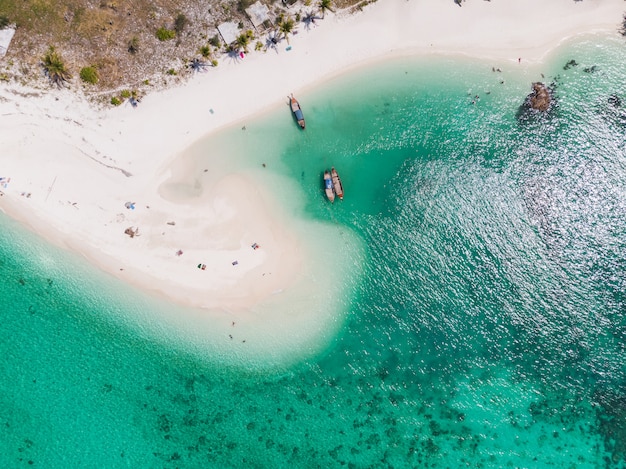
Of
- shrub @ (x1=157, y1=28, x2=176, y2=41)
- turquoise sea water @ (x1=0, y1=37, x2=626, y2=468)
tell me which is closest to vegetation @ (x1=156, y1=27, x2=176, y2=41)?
shrub @ (x1=157, y1=28, x2=176, y2=41)

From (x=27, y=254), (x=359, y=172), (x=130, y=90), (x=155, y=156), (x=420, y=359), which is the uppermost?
(x=130, y=90)

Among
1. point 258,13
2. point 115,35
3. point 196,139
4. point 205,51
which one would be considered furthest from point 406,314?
point 115,35

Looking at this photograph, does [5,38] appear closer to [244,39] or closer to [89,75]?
[89,75]

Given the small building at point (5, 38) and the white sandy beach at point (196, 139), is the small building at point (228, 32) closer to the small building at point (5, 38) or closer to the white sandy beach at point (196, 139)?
the white sandy beach at point (196, 139)

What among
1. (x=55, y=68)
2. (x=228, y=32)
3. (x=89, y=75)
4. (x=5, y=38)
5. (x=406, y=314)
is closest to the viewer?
(x=55, y=68)

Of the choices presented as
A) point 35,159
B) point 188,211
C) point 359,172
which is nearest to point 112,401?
point 188,211

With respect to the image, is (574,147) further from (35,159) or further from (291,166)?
(35,159)

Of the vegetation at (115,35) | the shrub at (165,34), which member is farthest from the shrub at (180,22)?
the shrub at (165,34)

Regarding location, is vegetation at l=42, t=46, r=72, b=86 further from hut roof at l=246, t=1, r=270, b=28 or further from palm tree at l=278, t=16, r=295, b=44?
palm tree at l=278, t=16, r=295, b=44
